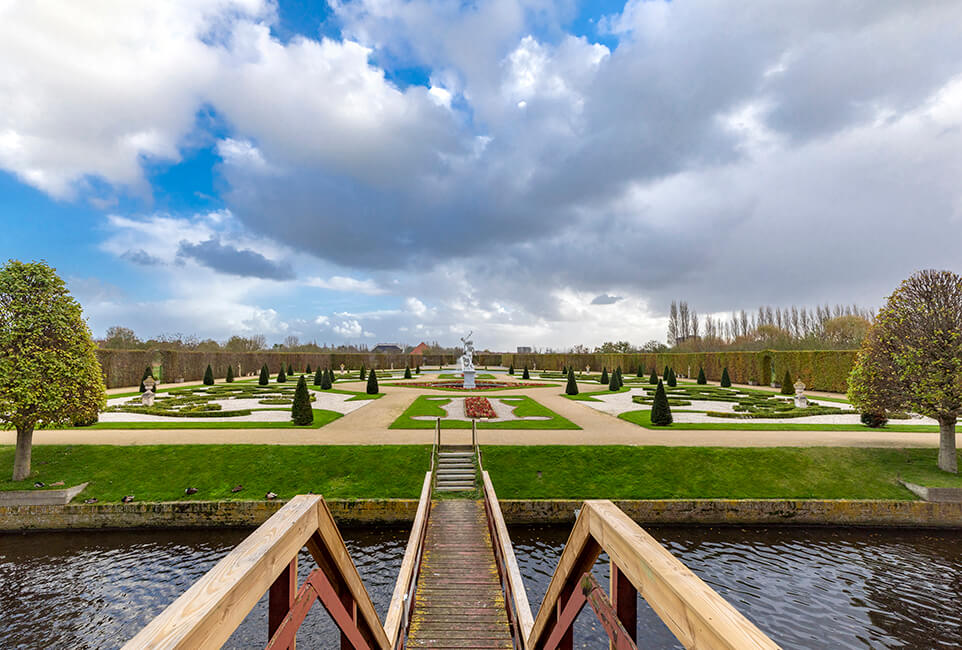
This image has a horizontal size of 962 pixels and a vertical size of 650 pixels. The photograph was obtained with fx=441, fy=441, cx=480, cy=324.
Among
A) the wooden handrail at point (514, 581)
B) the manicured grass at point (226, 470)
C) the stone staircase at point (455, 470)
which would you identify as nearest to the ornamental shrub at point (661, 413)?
the stone staircase at point (455, 470)

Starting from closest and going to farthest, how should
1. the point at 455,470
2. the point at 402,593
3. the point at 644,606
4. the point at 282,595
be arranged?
the point at 282,595 < the point at 402,593 < the point at 644,606 < the point at 455,470

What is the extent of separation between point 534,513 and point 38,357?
13.3 metres

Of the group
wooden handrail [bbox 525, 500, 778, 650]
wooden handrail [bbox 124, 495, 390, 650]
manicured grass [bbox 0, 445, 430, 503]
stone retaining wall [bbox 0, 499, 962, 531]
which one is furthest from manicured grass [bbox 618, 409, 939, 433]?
wooden handrail [bbox 124, 495, 390, 650]

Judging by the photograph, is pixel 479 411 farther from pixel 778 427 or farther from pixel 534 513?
pixel 778 427

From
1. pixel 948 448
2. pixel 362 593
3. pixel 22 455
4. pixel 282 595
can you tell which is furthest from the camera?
pixel 948 448

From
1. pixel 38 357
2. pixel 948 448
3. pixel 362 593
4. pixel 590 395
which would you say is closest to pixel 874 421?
pixel 948 448

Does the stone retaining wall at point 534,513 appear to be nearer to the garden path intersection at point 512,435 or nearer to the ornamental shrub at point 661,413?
the garden path intersection at point 512,435

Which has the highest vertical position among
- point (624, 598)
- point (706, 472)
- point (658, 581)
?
point (658, 581)

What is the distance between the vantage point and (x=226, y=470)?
1230 centimetres

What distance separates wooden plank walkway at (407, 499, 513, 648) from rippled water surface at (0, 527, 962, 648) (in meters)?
1.08

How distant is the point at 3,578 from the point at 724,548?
47.7 ft

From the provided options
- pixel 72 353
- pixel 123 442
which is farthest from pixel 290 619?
pixel 123 442

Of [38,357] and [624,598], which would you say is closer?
[624,598]

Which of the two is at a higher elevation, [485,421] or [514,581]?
[485,421]
